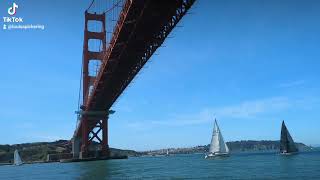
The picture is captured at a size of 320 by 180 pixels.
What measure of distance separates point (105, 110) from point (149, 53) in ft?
105

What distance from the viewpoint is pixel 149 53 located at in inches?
1540

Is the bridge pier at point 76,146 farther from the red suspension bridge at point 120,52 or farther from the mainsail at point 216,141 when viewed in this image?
the mainsail at point 216,141

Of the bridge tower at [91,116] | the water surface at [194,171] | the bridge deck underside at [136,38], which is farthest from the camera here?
the bridge tower at [91,116]

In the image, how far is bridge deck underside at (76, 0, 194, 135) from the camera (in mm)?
30141

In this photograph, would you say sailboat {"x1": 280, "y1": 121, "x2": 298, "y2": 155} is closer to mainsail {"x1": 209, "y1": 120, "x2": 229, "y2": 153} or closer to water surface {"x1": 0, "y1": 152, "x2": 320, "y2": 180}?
mainsail {"x1": 209, "y1": 120, "x2": 229, "y2": 153}

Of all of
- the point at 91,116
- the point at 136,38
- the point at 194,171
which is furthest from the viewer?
the point at 91,116

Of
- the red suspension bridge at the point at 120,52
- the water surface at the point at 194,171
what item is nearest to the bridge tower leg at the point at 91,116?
the red suspension bridge at the point at 120,52

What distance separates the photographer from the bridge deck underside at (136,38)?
30.1 metres

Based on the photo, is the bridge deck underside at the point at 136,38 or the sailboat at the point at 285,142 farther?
the sailboat at the point at 285,142

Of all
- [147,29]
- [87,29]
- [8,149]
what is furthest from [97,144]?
[8,149]

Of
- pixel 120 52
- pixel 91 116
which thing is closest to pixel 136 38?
pixel 120 52

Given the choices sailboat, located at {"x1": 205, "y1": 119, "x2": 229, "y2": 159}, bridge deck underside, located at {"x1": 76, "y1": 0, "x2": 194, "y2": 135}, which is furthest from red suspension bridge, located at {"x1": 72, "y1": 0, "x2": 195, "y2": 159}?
sailboat, located at {"x1": 205, "y1": 119, "x2": 229, "y2": 159}

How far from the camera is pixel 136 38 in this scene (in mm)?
36281

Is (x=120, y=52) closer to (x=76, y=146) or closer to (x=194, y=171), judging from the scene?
(x=194, y=171)
